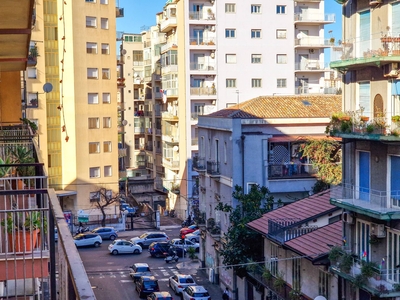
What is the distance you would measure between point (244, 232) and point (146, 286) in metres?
6.69

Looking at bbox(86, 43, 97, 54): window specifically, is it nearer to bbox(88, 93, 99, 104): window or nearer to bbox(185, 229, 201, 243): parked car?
bbox(88, 93, 99, 104): window

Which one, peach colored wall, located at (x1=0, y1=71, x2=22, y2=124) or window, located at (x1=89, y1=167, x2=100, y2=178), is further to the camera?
window, located at (x1=89, y1=167, x2=100, y2=178)

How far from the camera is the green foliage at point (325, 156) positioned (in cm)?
3531

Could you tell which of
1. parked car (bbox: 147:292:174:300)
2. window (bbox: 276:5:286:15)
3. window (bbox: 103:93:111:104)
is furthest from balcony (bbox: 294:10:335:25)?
parked car (bbox: 147:292:174:300)

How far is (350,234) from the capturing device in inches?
918

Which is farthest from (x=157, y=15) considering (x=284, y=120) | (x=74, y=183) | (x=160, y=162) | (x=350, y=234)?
(x=350, y=234)

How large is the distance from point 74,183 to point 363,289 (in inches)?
1347

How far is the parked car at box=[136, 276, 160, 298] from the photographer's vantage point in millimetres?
34781

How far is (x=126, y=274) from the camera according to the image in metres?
40.6

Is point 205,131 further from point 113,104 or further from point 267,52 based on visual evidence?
point 267,52

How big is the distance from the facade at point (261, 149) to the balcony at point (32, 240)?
1744 centimetres

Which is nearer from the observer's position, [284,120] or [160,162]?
[284,120]

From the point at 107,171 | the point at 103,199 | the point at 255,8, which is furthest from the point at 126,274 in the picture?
the point at 255,8

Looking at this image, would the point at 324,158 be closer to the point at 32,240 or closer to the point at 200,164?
the point at 200,164
